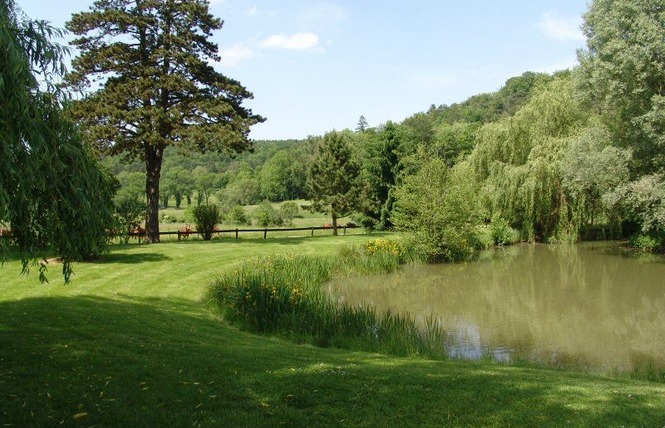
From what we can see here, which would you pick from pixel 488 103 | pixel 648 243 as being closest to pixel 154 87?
pixel 648 243

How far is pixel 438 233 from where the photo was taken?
21703mm

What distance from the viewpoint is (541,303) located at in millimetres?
14391

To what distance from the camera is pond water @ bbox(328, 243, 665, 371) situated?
33.1 feet

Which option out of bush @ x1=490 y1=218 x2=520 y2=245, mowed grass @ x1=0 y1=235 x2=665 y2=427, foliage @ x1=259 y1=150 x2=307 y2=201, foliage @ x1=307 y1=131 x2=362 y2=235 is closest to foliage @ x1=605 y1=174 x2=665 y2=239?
bush @ x1=490 y1=218 x2=520 y2=245

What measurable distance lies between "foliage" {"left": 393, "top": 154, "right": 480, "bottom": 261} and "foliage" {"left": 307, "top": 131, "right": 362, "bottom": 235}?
6951mm

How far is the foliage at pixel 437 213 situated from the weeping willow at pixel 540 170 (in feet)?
14.5

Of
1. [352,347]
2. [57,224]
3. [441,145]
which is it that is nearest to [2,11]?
[57,224]

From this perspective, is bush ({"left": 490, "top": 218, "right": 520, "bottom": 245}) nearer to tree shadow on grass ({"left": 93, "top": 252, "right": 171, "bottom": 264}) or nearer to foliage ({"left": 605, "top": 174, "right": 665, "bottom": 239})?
foliage ({"left": 605, "top": 174, "right": 665, "bottom": 239})

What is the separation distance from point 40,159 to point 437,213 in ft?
60.1

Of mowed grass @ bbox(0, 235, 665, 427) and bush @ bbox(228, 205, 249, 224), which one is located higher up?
bush @ bbox(228, 205, 249, 224)

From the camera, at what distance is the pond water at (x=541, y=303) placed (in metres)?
10.1

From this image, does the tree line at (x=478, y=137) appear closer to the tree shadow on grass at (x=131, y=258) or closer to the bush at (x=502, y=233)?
the bush at (x=502, y=233)

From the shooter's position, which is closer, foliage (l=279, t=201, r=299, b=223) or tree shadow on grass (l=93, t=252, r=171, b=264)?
tree shadow on grass (l=93, t=252, r=171, b=264)

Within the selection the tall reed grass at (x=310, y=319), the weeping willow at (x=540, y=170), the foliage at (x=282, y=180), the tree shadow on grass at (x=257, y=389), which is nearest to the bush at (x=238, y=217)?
the weeping willow at (x=540, y=170)
